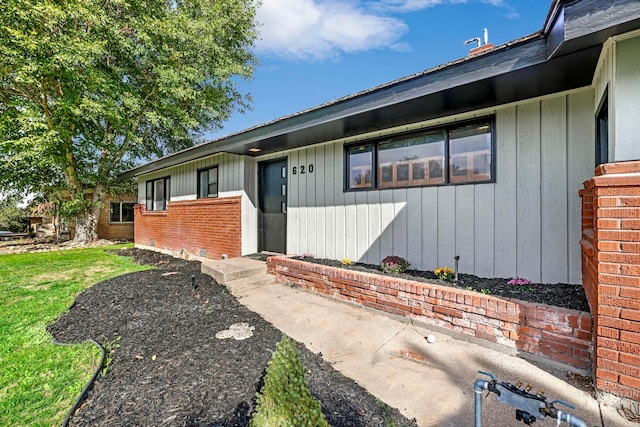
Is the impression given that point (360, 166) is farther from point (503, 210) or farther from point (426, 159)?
point (503, 210)

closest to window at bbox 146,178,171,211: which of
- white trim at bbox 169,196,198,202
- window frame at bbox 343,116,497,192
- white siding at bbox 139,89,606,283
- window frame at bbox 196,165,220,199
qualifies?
white trim at bbox 169,196,198,202

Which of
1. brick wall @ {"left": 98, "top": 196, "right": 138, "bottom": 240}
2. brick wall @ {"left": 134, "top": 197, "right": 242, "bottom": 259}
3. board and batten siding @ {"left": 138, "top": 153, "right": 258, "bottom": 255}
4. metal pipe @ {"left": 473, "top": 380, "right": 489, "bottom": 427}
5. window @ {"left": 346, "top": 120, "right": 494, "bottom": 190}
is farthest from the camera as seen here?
brick wall @ {"left": 98, "top": 196, "right": 138, "bottom": 240}

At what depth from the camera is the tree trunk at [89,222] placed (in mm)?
12945

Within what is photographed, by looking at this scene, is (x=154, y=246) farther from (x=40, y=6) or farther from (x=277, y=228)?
(x=40, y=6)

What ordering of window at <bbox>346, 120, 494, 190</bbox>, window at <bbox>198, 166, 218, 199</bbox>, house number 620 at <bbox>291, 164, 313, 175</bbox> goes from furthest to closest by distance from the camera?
1. window at <bbox>198, 166, 218, 199</bbox>
2. house number 620 at <bbox>291, 164, 313, 175</bbox>
3. window at <bbox>346, 120, 494, 190</bbox>

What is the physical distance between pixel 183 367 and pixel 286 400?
45.6 inches

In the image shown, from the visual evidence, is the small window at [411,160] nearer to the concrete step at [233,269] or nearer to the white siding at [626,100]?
the white siding at [626,100]

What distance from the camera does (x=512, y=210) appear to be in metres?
3.69

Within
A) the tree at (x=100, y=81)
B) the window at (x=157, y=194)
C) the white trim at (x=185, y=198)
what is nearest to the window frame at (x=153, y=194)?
the window at (x=157, y=194)

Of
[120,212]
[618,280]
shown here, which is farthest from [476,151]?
[120,212]

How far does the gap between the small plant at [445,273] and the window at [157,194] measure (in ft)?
30.3

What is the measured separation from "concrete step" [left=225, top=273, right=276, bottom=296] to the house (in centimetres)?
109

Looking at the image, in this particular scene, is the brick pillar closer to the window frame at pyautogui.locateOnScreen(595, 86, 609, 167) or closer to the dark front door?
the window frame at pyautogui.locateOnScreen(595, 86, 609, 167)

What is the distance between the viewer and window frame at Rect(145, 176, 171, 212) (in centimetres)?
1007
